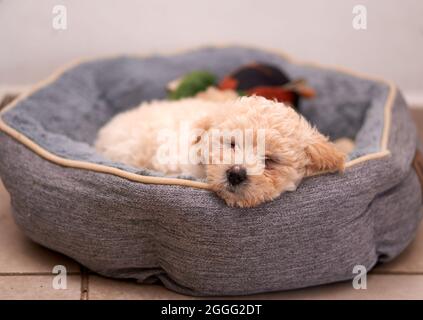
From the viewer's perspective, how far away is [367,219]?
229cm

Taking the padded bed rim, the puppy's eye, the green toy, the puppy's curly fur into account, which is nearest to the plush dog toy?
the green toy

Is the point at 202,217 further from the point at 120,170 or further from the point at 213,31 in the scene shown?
the point at 213,31

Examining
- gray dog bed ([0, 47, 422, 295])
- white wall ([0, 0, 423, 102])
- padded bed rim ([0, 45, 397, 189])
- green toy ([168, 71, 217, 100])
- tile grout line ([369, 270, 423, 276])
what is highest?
white wall ([0, 0, 423, 102])

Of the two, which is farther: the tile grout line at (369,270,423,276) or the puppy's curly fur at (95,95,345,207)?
the tile grout line at (369,270,423,276)

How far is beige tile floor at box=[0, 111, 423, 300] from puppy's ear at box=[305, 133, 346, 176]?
499mm

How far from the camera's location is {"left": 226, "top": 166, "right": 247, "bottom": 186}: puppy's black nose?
1927 mm

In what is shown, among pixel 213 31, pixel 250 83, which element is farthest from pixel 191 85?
pixel 213 31

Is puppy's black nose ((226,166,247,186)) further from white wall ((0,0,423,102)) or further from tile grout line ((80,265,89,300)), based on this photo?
white wall ((0,0,423,102))

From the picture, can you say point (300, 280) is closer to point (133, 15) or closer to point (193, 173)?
point (193, 173)

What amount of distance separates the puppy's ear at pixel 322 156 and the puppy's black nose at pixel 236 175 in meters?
0.27

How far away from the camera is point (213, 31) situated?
3.62m

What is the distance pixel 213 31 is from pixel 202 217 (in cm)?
186

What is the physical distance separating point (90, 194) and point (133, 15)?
1625 millimetres

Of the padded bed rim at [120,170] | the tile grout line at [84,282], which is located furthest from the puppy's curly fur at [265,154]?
the tile grout line at [84,282]
